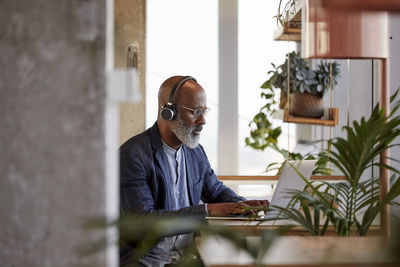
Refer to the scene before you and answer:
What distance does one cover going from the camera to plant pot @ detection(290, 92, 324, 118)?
14.1 ft

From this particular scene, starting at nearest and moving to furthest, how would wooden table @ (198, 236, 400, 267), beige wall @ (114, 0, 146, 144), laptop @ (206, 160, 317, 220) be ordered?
wooden table @ (198, 236, 400, 267) < laptop @ (206, 160, 317, 220) < beige wall @ (114, 0, 146, 144)

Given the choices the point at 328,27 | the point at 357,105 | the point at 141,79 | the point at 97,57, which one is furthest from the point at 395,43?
the point at 97,57

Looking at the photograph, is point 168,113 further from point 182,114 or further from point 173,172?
point 173,172

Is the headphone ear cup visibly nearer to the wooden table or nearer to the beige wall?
the beige wall

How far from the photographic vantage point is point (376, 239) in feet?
5.88

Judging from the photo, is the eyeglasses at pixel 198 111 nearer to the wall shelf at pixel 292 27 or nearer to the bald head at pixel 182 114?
the bald head at pixel 182 114

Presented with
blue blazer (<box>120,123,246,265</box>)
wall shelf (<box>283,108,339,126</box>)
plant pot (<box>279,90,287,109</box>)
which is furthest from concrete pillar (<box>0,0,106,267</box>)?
plant pot (<box>279,90,287,109</box>)

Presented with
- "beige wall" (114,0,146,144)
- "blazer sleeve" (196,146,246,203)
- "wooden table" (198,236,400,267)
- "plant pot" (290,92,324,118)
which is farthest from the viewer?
"plant pot" (290,92,324,118)

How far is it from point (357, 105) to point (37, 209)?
11.8ft

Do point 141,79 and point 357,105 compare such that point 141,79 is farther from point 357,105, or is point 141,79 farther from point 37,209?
point 37,209

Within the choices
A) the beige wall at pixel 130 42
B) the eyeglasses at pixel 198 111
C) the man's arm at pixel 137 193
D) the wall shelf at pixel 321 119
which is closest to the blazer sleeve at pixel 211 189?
the eyeglasses at pixel 198 111

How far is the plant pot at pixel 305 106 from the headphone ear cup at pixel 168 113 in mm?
1440

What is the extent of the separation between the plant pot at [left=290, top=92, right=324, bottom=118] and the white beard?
1.36 metres

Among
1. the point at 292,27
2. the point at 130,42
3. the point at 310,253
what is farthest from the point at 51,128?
the point at 130,42
